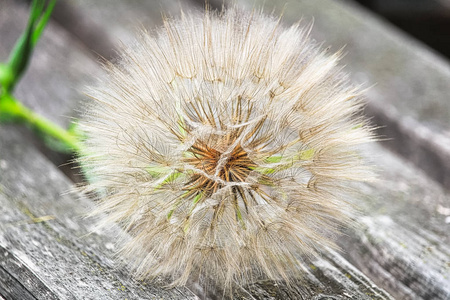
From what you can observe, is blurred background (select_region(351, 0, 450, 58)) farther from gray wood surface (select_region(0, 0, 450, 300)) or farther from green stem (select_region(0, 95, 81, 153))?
green stem (select_region(0, 95, 81, 153))

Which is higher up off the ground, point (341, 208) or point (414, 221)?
point (414, 221)

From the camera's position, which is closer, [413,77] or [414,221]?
[414,221]

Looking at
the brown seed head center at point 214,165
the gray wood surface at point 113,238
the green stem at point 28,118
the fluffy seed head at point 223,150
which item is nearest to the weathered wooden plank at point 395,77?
the gray wood surface at point 113,238

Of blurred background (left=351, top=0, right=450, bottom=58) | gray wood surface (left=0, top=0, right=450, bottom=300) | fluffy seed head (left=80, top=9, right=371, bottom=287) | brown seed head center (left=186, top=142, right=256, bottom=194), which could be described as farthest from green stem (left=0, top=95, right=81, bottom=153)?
blurred background (left=351, top=0, right=450, bottom=58)

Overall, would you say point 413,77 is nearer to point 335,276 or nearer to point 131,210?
point 335,276

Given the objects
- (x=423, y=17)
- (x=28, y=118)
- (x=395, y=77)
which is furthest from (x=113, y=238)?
(x=423, y=17)

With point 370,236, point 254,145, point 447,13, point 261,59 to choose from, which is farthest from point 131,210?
point 447,13
